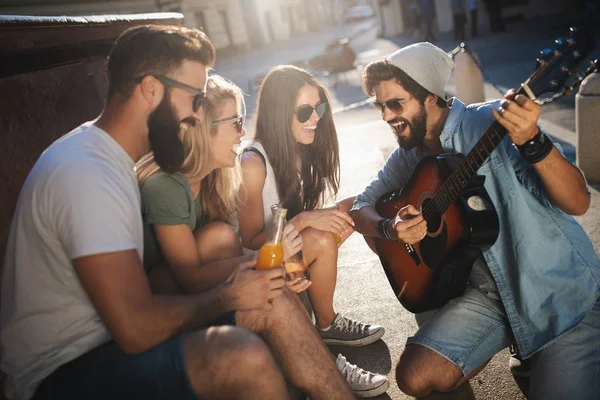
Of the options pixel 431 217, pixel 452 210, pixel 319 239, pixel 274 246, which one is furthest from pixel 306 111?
pixel 274 246

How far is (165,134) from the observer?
2.19 metres

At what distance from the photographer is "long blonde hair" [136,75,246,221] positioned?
8.14 ft

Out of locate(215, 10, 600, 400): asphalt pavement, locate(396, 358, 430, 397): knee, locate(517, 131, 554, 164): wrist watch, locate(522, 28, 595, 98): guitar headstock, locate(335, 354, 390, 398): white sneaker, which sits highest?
locate(522, 28, 595, 98): guitar headstock

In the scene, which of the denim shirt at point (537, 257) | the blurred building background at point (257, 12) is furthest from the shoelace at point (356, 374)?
the blurred building background at point (257, 12)

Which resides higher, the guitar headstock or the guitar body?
the guitar headstock

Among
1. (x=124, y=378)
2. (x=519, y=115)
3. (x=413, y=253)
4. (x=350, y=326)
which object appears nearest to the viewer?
(x=124, y=378)

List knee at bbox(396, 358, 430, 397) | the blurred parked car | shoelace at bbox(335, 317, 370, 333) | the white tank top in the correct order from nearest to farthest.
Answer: knee at bbox(396, 358, 430, 397), shoelace at bbox(335, 317, 370, 333), the white tank top, the blurred parked car

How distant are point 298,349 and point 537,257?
1.25 m

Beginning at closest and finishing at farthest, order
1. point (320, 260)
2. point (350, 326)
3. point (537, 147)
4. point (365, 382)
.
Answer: point (537, 147) → point (365, 382) → point (320, 260) → point (350, 326)

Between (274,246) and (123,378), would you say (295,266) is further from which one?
(123,378)

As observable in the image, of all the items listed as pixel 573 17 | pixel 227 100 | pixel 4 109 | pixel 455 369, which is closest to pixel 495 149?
pixel 455 369

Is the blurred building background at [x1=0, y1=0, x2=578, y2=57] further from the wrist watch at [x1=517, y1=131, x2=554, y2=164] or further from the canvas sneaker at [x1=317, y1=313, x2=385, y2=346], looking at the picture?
the wrist watch at [x1=517, y1=131, x2=554, y2=164]

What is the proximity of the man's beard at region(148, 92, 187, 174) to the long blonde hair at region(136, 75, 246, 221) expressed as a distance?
0.12 metres

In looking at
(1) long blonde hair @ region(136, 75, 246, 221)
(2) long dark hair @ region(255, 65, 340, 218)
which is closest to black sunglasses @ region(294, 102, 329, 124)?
(2) long dark hair @ region(255, 65, 340, 218)
